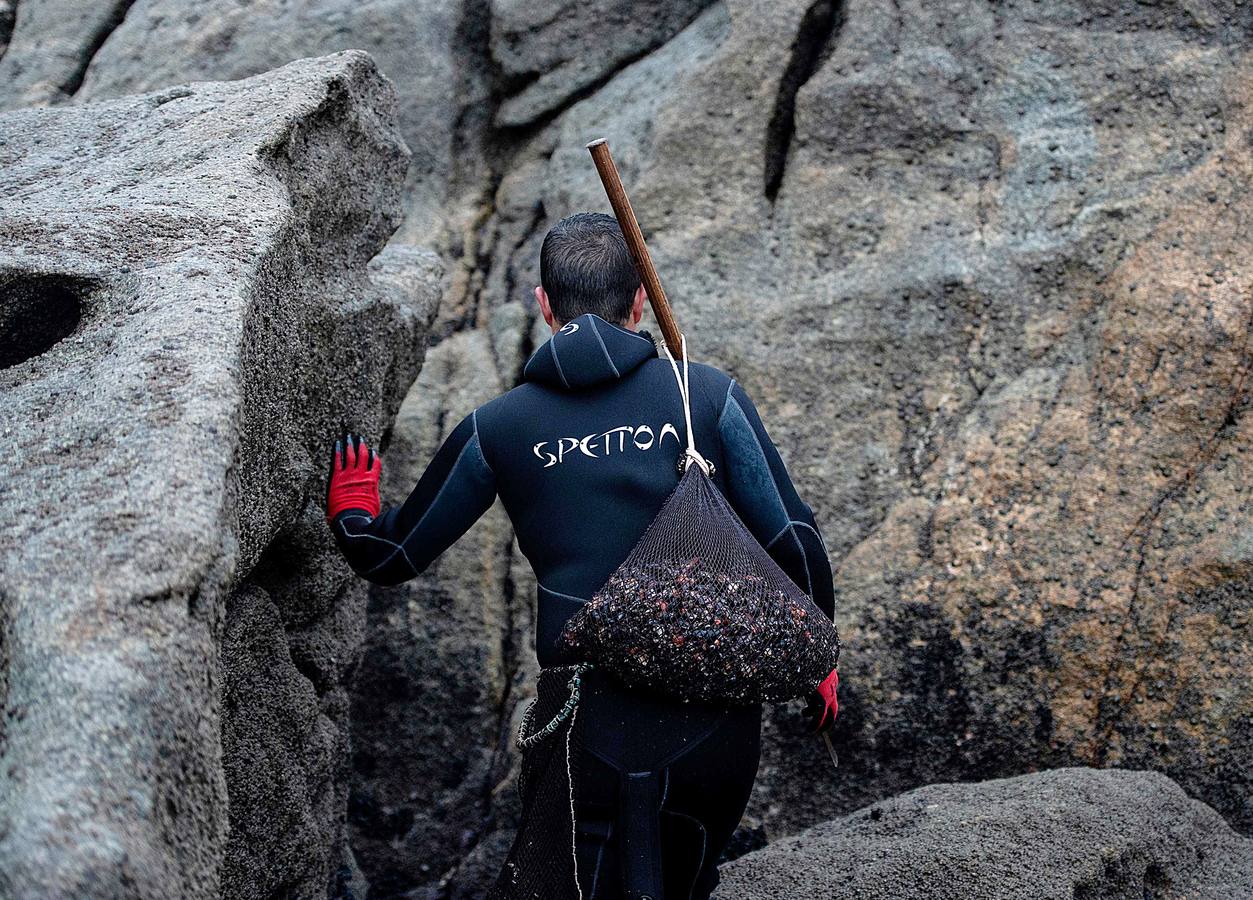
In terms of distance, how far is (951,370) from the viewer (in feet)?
13.8

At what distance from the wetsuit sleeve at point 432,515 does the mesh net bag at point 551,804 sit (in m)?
0.45

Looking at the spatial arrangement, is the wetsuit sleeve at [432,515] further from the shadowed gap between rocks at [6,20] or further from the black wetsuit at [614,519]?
the shadowed gap between rocks at [6,20]

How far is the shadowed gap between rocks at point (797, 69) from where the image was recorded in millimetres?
4738

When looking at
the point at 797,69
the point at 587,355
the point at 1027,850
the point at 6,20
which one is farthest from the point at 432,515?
the point at 6,20

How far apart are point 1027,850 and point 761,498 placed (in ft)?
3.87

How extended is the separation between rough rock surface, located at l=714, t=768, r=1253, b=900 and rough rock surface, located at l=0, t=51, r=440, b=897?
1394 millimetres

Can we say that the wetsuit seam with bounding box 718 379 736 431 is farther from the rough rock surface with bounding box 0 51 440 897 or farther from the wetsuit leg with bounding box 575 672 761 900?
the rough rock surface with bounding box 0 51 440 897

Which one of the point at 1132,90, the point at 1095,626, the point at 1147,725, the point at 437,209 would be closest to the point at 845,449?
the point at 1095,626

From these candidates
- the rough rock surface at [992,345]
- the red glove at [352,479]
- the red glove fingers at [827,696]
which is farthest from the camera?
the rough rock surface at [992,345]

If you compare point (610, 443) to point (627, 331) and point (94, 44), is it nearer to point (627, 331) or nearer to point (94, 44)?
point (627, 331)

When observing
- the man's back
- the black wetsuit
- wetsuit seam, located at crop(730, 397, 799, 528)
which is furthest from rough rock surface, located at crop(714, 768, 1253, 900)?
wetsuit seam, located at crop(730, 397, 799, 528)

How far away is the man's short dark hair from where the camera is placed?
115 inches

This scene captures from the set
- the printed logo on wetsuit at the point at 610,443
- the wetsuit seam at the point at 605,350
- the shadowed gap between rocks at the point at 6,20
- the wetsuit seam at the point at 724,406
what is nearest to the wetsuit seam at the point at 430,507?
the printed logo on wetsuit at the point at 610,443

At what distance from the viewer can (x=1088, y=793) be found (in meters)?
3.33
